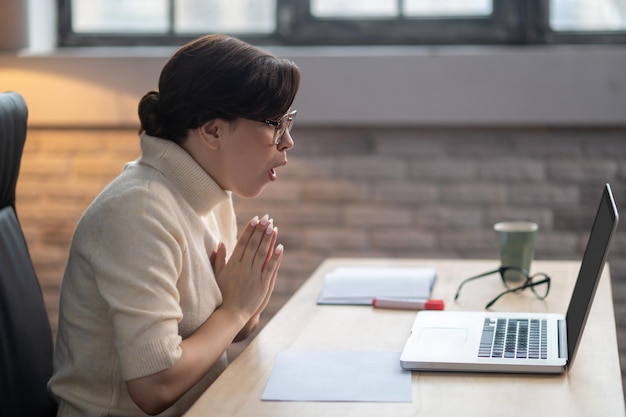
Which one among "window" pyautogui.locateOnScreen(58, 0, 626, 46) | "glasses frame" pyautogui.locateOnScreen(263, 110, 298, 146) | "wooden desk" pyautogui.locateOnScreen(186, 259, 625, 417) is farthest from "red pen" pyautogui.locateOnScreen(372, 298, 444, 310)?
"window" pyautogui.locateOnScreen(58, 0, 626, 46)

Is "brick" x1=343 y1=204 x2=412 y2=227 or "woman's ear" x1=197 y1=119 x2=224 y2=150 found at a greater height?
"woman's ear" x1=197 y1=119 x2=224 y2=150

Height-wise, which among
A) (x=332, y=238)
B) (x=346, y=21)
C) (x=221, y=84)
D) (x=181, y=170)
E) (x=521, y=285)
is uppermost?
(x=346, y=21)

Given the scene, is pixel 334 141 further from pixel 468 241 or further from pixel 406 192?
pixel 468 241

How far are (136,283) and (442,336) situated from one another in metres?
0.51

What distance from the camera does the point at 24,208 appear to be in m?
3.14

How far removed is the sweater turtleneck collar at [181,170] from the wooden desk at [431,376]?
26 centimetres

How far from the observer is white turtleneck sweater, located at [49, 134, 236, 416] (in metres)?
1.35

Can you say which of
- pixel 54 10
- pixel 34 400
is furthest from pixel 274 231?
pixel 54 10

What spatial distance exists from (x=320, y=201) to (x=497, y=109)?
64cm

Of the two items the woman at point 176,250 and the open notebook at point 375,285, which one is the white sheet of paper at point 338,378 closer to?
the woman at point 176,250

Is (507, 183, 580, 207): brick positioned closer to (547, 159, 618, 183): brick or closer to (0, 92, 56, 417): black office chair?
(547, 159, 618, 183): brick

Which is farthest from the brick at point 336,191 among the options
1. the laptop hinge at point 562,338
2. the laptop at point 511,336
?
the laptop hinge at point 562,338

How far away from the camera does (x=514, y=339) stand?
1.50 meters

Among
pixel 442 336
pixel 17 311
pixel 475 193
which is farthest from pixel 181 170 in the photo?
pixel 475 193
